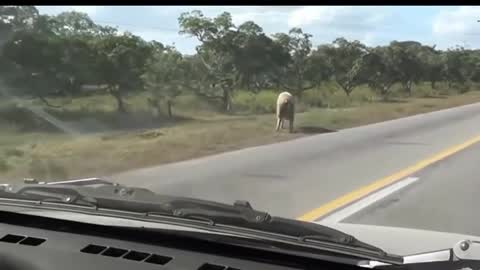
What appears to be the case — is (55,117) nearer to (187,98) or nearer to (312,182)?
(187,98)

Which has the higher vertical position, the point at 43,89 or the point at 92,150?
the point at 43,89

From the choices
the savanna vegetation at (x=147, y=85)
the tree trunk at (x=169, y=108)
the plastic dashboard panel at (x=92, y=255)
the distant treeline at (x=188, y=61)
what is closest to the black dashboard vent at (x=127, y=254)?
the plastic dashboard panel at (x=92, y=255)

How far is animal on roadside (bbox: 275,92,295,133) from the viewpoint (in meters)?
20.2

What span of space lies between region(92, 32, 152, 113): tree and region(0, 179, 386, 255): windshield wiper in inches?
523

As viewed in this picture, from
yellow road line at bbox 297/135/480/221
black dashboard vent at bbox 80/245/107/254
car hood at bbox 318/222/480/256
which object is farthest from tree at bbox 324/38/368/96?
black dashboard vent at bbox 80/245/107/254

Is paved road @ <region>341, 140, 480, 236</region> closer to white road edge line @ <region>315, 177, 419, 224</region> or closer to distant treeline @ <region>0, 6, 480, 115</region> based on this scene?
white road edge line @ <region>315, 177, 419, 224</region>

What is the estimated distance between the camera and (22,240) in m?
3.84

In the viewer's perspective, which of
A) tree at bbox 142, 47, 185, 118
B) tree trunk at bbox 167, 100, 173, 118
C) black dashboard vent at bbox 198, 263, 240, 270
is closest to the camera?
black dashboard vent at bbox 198, 263, 240, 270

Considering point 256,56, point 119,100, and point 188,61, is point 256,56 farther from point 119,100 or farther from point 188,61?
point 119,100

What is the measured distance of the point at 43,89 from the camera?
56.4 ft

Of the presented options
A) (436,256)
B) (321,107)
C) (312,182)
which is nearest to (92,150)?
(312,182)

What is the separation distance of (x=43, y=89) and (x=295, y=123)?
881 cm

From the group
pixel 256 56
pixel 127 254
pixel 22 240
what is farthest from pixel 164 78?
pixel 127 254

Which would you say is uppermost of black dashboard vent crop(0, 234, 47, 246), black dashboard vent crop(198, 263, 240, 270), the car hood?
the car hood
